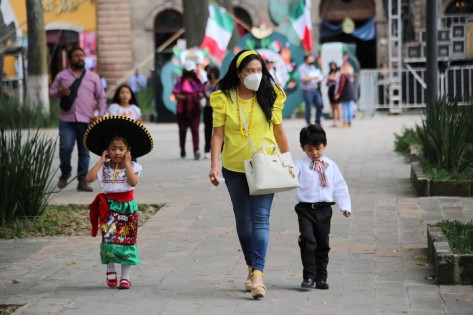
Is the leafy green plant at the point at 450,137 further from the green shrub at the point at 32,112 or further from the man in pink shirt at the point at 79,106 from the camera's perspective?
the green shrub at the point at 32,112

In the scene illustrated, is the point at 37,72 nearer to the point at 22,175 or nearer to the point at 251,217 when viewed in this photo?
the point at 22,175

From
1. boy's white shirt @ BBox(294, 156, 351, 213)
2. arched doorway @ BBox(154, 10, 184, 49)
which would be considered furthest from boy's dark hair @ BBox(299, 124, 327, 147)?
arched doorway @ BBox(154, 10, 184, 49)

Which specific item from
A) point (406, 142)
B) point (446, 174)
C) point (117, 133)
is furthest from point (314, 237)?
point (406, 142)

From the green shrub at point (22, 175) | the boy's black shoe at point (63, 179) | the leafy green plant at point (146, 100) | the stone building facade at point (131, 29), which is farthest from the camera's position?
the stone building facade at point (131, 29)

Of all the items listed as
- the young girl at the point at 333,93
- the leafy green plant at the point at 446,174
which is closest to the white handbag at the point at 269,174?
the leafy green plant at the point at 446,174

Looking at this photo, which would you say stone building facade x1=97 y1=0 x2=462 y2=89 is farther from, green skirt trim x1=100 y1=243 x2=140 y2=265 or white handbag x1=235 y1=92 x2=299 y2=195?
white handbag x1=235 y1=92 x2=299 y2=195

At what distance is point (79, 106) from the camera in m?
13.4

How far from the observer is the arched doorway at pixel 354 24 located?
129 feet

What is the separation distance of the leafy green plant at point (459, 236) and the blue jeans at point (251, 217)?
1.35 meters

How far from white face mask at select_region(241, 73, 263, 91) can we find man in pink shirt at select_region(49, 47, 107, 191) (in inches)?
239

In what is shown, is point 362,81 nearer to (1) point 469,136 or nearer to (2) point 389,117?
(2) point 389,117

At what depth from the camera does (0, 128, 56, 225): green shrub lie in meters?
10.5

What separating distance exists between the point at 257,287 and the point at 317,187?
2.77 ft

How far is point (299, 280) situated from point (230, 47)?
2290 cm
